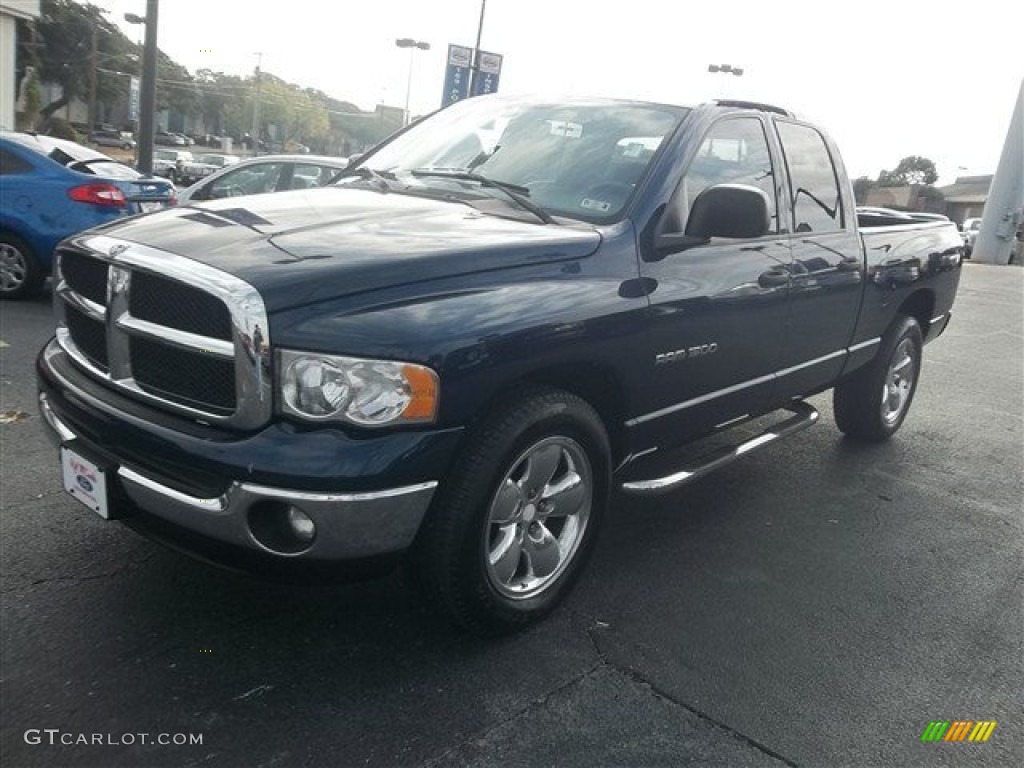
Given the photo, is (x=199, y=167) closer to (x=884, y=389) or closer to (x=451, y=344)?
(x=884, y=389)

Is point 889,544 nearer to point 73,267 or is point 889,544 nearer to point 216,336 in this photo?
point 216,336

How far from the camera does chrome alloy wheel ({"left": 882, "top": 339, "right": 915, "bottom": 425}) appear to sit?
5797mm

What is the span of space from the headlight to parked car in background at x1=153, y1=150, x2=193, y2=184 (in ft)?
107

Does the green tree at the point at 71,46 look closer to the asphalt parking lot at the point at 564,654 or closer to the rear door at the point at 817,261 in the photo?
the rear door at the point at 817,261

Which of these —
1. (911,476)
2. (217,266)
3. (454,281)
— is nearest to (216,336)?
(217,266)

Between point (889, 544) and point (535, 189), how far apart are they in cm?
242

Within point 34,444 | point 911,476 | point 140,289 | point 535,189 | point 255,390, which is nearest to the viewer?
point 255,390

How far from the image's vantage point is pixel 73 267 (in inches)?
123

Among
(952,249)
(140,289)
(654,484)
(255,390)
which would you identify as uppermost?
(952,249)

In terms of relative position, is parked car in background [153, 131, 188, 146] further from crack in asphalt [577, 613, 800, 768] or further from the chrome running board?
crack in asphalt [577, 613, 800, 768]

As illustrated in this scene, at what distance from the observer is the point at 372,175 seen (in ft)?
13.5

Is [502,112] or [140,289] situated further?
[502,112]

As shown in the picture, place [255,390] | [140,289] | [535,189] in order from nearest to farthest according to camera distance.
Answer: [255,390] → [140,289] → [535,189]

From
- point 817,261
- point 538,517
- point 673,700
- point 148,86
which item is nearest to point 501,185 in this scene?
point 538,517
